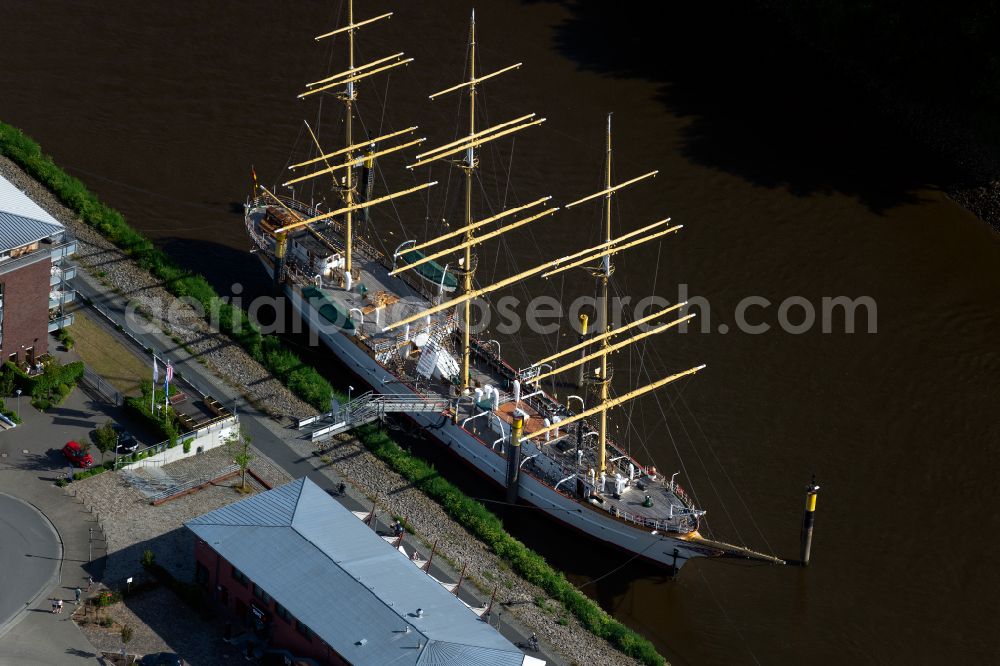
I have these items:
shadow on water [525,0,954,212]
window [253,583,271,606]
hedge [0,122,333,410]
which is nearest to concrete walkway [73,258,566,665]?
hedge [0,122,333,410]

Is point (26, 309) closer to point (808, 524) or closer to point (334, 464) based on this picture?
point (334, 464)

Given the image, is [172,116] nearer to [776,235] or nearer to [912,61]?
[776,235]

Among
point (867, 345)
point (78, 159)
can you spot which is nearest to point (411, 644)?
point (867, 345)

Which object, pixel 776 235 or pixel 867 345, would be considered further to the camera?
pixel 776 235

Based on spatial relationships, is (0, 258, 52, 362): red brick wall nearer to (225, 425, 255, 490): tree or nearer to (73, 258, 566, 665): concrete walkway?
(73, 258, 566, 665): concrete walkway

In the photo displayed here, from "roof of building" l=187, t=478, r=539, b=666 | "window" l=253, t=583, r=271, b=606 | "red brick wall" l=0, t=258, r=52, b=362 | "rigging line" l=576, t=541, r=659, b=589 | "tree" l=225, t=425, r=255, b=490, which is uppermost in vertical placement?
"red brick wall" l=0, t=258, r=52, b=362

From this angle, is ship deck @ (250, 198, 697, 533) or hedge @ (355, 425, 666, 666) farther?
ship deck @ (250, 198, 697, 533)

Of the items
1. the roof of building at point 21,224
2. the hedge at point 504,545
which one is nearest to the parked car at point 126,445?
Result: the roof of building at point 21,224
